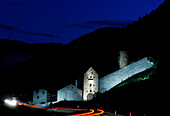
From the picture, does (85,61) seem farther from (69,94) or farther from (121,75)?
(69,94)

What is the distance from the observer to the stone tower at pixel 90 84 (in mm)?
62763

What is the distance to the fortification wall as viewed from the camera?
64.3 meters

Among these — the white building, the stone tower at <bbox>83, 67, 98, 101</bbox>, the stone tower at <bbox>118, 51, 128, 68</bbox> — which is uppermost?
the stone tower at <bbox>118, 51, 128, 68</bbox>

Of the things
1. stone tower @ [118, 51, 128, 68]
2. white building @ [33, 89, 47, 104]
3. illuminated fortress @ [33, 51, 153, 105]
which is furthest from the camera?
stone tower @ [118, 51, 128, 68]

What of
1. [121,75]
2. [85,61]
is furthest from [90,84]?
[85,61]

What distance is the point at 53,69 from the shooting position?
360ft

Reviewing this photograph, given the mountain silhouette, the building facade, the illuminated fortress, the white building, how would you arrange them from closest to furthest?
the building facade → the illuminated fortress → the mountain silhouette → the white building

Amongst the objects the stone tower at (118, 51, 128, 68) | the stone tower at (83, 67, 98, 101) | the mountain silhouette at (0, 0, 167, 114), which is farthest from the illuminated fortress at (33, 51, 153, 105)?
the stone tower at (118, 51, 128, 68)

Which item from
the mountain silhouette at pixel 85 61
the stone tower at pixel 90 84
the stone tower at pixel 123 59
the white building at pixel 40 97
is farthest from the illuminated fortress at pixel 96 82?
the stone tower at pixel 123 59

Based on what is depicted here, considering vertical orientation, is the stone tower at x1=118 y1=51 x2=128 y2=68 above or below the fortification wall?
above

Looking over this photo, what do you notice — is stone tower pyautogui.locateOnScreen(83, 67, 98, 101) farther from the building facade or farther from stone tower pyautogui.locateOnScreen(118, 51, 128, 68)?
stone tower pyautogui.locateOnScreen(118, 51, 128, 68)

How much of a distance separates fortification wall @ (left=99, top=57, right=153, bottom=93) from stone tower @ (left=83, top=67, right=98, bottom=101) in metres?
1.86

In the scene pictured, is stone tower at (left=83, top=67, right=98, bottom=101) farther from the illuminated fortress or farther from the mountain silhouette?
the mountain silhouette

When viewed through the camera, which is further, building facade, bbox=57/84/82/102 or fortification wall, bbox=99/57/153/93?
fortification wall, bbox=99/57/153/93
